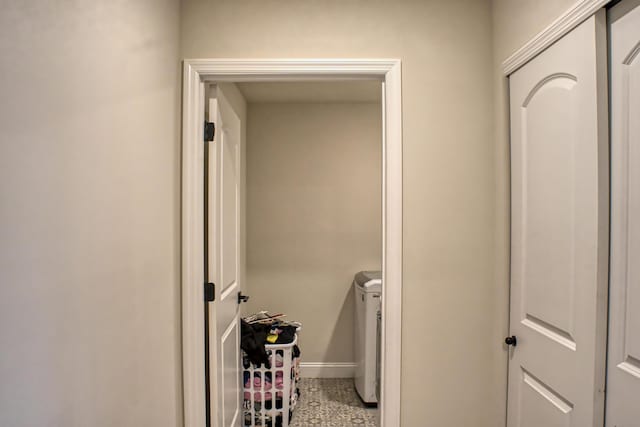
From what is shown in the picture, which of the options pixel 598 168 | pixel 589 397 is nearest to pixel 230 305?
pixel 589 397

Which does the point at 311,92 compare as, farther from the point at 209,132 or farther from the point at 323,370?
the point at 323,370

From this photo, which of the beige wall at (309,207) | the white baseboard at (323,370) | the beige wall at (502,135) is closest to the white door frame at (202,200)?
the beige wall at (502,135)

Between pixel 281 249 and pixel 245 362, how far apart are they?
3.66ft

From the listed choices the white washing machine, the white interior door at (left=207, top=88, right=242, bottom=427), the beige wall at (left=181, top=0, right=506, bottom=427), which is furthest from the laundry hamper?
the beige wall at (left=181, top=0, right=506, bottom=427)

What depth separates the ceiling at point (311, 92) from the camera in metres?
2.83

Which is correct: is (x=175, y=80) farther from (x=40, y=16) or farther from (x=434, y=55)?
(x=434, y=55)

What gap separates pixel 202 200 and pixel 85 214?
0.72 metres

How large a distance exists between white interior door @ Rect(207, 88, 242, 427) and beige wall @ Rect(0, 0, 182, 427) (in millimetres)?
253

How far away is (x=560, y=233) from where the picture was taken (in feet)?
4.01

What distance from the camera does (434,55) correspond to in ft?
5.46

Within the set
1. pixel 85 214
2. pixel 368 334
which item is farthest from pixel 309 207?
pixel 85 214

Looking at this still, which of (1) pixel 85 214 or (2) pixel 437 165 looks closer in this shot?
(1) pixel 85 214

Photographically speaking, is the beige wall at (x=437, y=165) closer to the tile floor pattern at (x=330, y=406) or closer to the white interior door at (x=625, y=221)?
the white interior door at (x=625, y=221)

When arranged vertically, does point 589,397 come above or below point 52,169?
below
